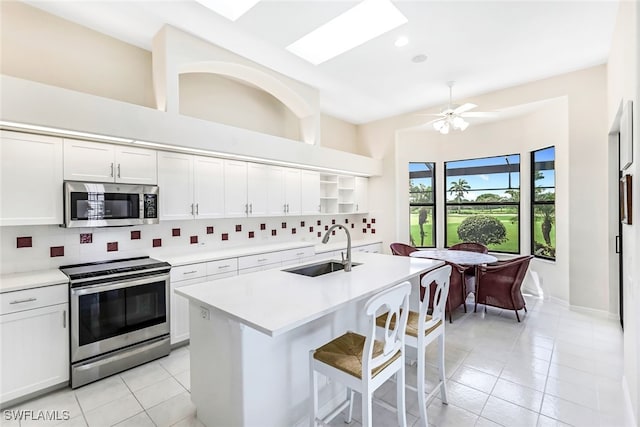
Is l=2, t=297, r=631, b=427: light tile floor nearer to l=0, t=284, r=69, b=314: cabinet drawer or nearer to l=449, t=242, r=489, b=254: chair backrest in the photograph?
l=0, t=284, r=69, b=314: cabinet drawer

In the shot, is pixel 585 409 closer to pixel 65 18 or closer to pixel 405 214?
pixel 405 214

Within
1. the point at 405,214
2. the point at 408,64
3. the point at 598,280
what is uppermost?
the point at 408,64

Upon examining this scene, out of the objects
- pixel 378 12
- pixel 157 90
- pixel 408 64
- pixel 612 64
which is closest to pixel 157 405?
pixel 157 90

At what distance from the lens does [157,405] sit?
7.43ft

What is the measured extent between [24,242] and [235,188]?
2.08 meters

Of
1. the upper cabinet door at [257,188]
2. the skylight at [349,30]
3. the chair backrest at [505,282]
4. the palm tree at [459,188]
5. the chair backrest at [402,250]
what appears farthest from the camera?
the palm tree at [459,188]

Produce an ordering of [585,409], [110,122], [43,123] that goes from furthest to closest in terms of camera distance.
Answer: [110,122] < [43,123] < [585,409]

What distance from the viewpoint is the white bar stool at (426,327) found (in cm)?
200

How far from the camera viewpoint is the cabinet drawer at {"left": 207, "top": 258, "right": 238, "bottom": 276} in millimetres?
3422

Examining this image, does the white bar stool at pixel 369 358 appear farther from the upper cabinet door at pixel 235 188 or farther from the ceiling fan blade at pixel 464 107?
the ceiling fan blade at pixel 464 107

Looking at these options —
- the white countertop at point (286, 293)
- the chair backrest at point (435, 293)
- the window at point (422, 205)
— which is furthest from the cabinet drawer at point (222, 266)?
the window at point (422, 205)

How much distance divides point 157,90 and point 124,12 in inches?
27.7

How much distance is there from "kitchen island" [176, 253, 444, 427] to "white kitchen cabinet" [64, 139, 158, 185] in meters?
1.65

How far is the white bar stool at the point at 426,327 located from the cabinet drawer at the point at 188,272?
2058 mm
